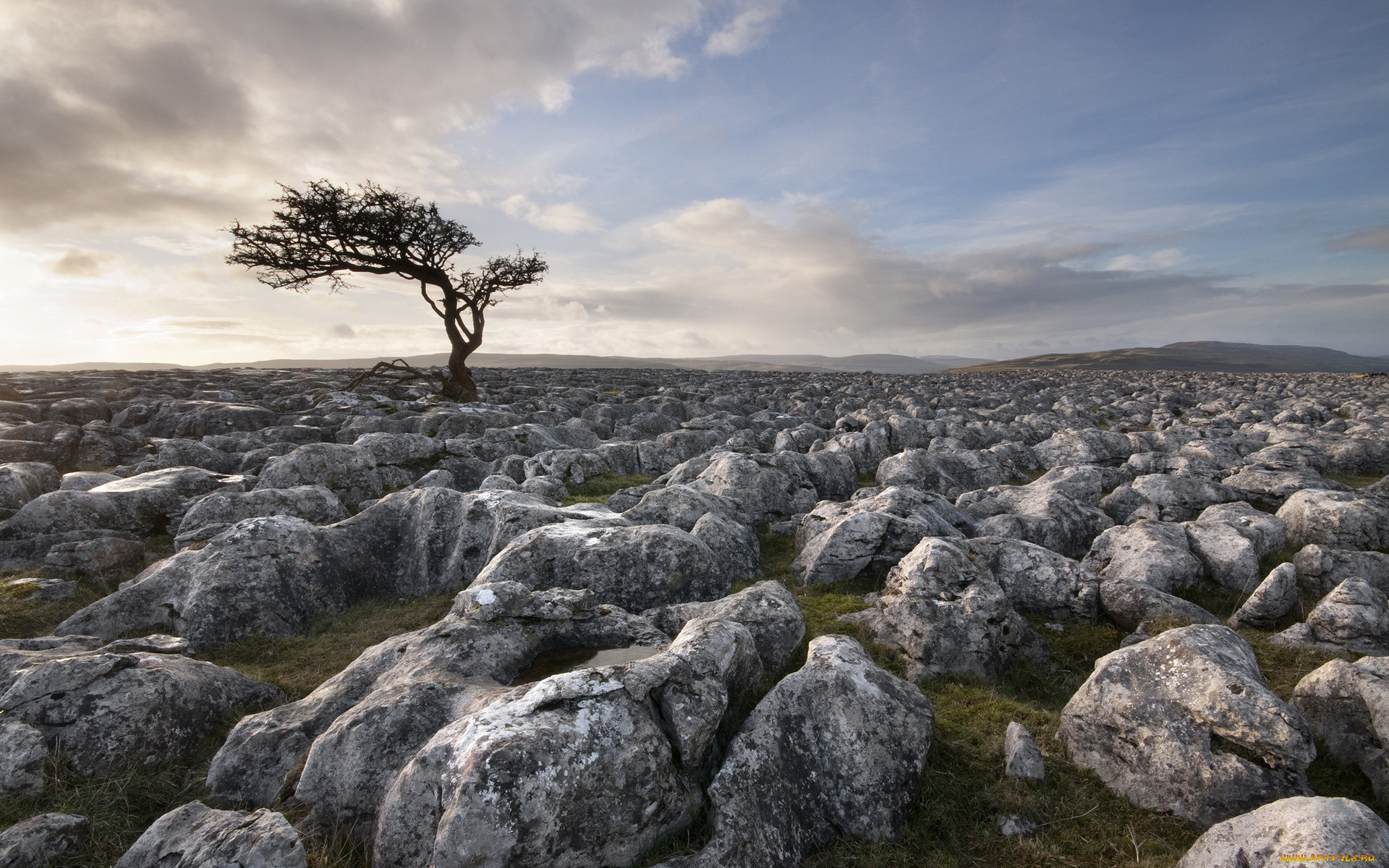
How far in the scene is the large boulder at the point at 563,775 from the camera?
5.62 metres

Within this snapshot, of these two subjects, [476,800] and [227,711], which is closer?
[476,800]

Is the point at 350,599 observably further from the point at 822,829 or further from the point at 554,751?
the point at 822,829

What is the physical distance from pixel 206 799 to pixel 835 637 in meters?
8.26

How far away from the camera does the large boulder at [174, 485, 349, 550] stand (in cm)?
1452

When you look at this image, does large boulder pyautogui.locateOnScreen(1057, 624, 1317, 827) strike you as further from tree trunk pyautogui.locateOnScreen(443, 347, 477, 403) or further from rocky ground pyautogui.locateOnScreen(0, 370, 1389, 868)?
tree trunk pyautogui.locateOnScreen(443, 347, 477, 403)

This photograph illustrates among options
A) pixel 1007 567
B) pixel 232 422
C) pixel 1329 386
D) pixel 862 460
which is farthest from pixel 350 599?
pixel 1329 386

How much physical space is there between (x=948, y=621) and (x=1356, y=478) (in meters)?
26.3

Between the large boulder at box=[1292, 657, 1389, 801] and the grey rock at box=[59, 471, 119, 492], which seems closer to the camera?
the large boulder at box=[1292, 657, 1389, 801]

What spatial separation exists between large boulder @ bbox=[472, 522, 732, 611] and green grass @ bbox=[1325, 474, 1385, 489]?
88.9 feet

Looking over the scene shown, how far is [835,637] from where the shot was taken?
8703 millimetres

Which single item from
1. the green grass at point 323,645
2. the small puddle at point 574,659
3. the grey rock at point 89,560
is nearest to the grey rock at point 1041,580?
the small puddle at point 574,659

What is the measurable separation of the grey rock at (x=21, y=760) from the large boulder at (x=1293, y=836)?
12743 mm

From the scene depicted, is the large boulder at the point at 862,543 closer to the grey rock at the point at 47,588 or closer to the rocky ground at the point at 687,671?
the rocky ground at the point at 687,671

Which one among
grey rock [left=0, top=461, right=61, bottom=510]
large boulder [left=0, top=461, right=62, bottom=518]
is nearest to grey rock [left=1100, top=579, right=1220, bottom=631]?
large boulder [left=0, top=461, right=62, bottom=518]
